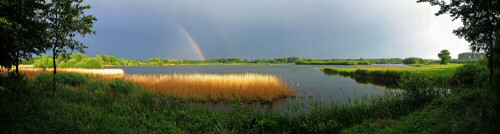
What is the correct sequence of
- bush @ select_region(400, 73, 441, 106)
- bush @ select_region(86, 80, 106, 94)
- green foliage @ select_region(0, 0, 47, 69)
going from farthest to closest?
bush @ select_region(86, 80, 106, 94) → bush @ select_region(400, 73, 441, 106) → green foliage @ select_region(0, 0, 47, 69)

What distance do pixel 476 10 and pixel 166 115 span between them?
38.5ft

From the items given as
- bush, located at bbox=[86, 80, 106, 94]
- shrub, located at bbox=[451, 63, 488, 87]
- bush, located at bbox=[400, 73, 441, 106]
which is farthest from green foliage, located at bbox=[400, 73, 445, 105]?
bush, located at bbox=[86, 80, 106, 94]

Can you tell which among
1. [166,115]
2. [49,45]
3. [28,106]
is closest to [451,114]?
[166,115]

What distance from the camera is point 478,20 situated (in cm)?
725

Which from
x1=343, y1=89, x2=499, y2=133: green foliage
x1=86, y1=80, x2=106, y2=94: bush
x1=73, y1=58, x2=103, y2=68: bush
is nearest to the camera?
x1=343, y1=89, x2=499, y2=133: green foliage

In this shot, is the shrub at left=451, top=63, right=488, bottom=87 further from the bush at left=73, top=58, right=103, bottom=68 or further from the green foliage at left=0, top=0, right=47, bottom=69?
the bush at left=73, top=58, right=103, bottom=68

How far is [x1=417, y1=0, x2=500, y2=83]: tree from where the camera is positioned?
639 cm

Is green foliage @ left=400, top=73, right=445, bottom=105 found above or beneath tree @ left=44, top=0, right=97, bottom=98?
beneath

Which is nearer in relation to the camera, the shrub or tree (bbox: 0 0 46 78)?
tree (bbox: 0 0 46 78)

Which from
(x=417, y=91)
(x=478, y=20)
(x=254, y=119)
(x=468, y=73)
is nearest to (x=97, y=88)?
(x=254, y=119)

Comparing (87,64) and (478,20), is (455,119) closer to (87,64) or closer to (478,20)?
(478,20)

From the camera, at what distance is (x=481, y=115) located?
4.91 meters

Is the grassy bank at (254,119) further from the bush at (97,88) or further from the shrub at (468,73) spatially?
the shrub at (468,73)

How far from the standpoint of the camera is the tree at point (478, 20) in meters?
6.39
